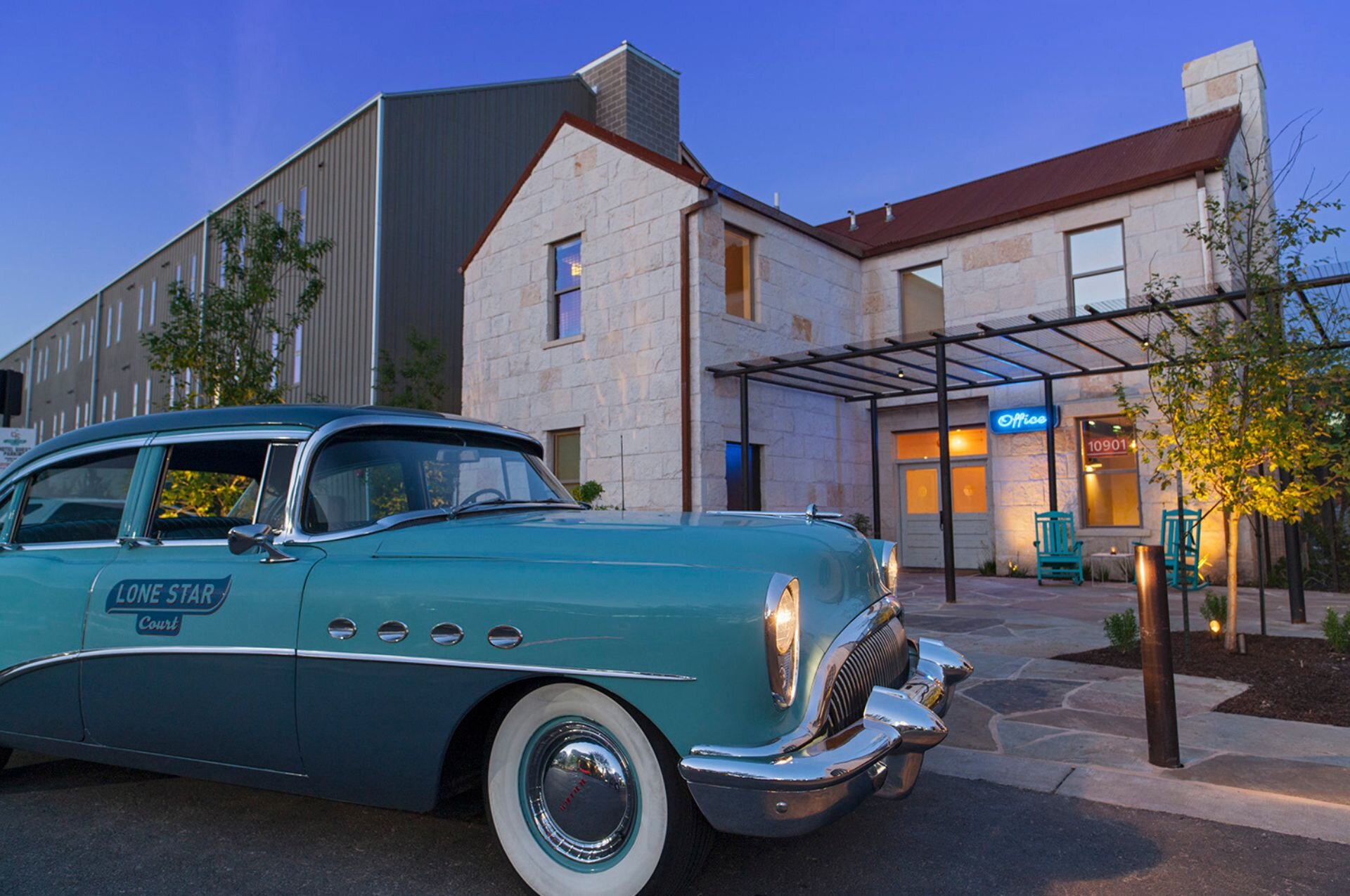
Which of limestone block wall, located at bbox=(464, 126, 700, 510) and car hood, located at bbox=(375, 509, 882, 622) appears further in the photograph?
limestone block wall, located at bbox=(464, 126, 700, 510)

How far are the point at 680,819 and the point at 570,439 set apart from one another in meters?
11.4

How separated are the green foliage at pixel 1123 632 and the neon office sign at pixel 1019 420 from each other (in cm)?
690

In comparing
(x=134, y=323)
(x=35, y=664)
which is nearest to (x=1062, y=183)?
(x=35, y=664)

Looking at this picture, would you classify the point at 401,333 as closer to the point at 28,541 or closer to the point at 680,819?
Result: the point at 28,541

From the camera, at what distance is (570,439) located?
44.6 ft

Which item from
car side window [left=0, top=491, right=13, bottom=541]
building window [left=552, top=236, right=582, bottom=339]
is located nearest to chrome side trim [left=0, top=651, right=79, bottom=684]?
car side window [left=0, top=491, right=13, bottom=541]

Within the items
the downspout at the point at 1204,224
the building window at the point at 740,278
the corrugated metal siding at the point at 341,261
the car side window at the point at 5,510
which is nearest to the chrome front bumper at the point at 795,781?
the car side window at the point at 5,510

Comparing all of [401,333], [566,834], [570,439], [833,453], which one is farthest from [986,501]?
[566,834]

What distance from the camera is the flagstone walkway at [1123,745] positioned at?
11.4ft

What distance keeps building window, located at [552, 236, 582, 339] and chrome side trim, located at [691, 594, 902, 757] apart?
1115cm

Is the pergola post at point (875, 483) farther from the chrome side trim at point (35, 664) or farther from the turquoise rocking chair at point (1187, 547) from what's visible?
the chrome side trim at point (35, 664)

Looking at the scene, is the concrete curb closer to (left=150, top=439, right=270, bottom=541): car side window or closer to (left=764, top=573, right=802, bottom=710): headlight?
(left=764, top=573, right=802, bottom=710): headlight

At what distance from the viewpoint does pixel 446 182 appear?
1803 cm

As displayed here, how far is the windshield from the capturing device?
321 centimetres
